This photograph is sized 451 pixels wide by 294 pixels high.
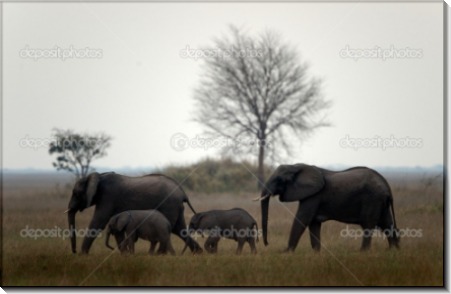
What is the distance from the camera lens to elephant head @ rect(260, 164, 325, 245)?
1775 centimetres

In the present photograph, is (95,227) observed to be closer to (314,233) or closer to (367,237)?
(314,233)

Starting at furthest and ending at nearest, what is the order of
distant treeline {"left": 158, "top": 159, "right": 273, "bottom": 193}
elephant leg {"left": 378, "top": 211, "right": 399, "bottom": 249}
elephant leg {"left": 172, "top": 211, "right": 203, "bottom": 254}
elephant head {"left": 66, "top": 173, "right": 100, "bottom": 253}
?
1. distant treeline {"left": 158, "top": 159, "right": 273, "bottom": 193}
2. elephant leg {"left": 378, "top": 211, "right": 399, "bottom": 249}
3. elephant leg {"left": 172, "top": 211, "right": 203, "bottom": 254}
4. elephant head {"left": 66, "top": 173, "right": 100, "bottom": 253}

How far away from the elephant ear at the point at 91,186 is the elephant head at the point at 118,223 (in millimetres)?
725

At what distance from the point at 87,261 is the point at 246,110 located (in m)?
12.4

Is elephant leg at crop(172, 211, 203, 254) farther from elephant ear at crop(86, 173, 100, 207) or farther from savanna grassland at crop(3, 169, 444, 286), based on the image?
elephant ear at crop(86, 173, 100, 207)

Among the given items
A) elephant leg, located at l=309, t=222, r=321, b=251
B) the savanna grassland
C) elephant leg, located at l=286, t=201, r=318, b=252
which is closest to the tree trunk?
the savanna grassland

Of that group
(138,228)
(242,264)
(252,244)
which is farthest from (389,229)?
(138,228)

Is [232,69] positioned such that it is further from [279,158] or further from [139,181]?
[139,181]

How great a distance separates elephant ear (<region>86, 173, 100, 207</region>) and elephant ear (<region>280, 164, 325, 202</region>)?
342 cm

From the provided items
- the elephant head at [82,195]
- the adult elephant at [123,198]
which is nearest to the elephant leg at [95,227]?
the adult elephant at [123,198]

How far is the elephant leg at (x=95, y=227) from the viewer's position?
680 inches

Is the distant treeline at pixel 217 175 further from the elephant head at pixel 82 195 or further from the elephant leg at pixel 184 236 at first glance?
the elephant head at pixel 82 195

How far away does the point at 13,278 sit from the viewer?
15555mm

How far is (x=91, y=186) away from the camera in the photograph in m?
17.4
